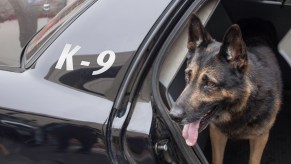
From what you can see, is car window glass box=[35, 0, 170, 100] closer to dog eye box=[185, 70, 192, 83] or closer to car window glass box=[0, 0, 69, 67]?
car window glass box=[0, 0, 69, 67]

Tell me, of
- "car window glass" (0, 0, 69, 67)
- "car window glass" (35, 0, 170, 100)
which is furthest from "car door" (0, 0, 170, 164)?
"car window glass" (0, 0, 69, 67)

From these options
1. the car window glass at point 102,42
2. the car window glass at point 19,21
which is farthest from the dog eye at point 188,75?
the car window glass at point 19,21

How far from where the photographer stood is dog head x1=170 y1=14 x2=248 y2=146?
1821mm

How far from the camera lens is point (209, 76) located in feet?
6.29

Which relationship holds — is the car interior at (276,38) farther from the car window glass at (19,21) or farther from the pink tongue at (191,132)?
the car window glass at (19,21)

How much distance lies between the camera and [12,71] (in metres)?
1.76

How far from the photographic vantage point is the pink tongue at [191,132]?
5.51 feet

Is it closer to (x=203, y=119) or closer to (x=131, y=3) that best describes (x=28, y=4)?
(x=131, y=3)

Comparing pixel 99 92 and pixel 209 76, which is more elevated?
pixel 99 92

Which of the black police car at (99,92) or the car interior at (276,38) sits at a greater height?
the black police car at (99,92)

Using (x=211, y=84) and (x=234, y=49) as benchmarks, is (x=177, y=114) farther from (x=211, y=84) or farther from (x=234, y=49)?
(x=234, y=49)

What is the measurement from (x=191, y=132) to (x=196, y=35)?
479mm

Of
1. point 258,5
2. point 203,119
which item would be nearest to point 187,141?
point 203,119

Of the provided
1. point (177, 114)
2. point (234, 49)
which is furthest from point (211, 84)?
point (177, 114)
